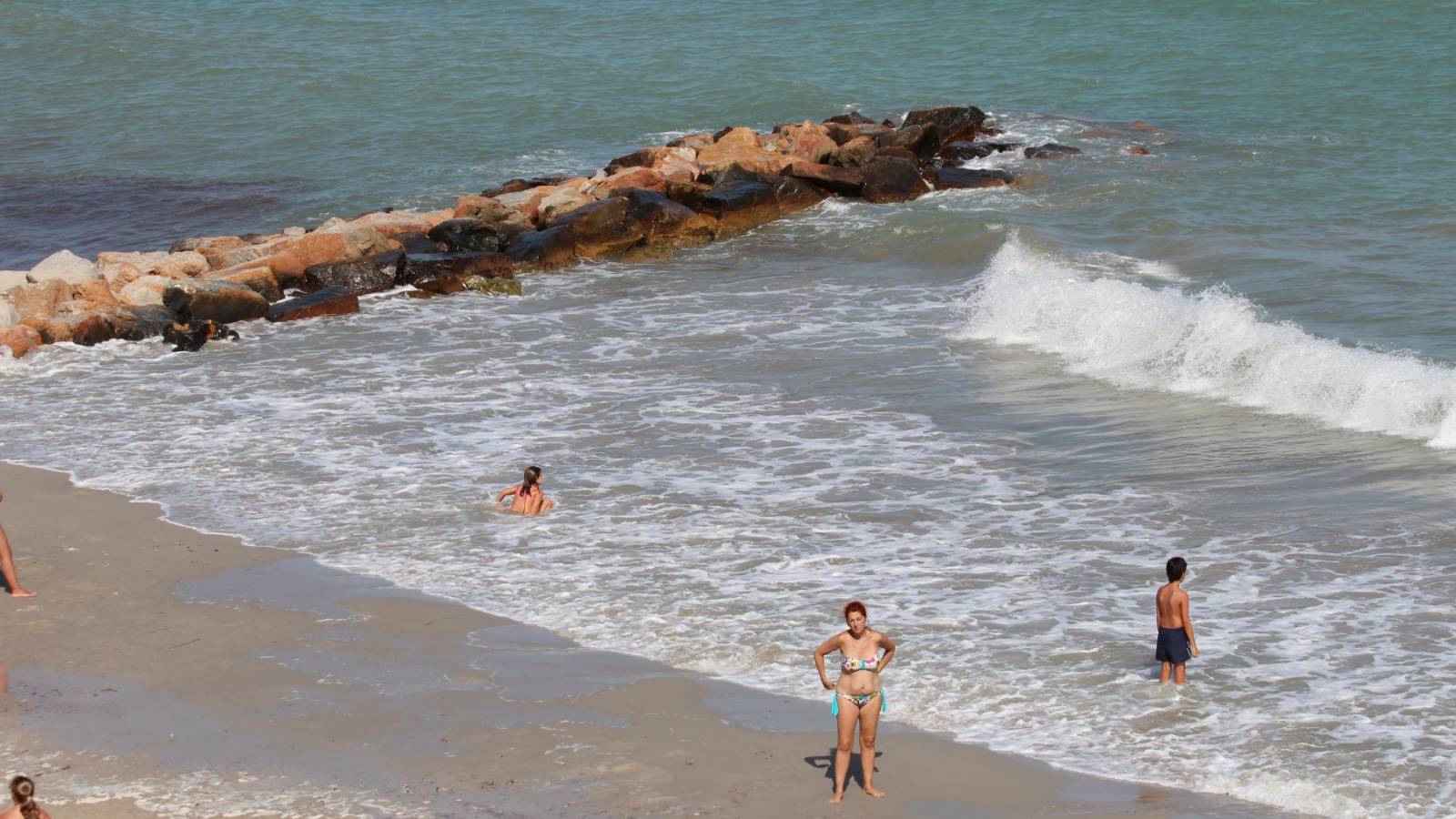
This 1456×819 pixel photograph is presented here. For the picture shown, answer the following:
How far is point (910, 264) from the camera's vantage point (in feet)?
75.1

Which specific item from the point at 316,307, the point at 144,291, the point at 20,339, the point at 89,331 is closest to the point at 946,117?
the point at 316,307

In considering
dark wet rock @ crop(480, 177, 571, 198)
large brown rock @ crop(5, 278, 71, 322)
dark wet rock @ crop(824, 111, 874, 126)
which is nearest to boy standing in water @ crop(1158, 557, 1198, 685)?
large brown rock @ crop(5, 278, 71, 322)

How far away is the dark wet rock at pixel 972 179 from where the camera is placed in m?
27.1

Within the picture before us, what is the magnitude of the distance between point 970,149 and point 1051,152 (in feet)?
4.90

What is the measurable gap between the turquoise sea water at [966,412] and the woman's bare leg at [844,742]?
1.19 meters

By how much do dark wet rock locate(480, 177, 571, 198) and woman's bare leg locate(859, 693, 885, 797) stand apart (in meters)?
20.1

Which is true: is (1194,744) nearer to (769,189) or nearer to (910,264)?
(910,264)

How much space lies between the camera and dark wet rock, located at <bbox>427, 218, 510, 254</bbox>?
24.0m

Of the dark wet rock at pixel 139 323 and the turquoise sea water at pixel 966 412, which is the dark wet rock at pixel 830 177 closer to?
the turquoise sea water at pixel 966 412

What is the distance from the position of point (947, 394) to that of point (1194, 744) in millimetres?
7765

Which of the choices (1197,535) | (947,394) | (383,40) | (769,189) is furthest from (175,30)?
(1197,535)

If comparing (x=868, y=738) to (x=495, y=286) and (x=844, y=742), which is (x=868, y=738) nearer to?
(x=844, y=742)

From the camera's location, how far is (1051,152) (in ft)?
95.0

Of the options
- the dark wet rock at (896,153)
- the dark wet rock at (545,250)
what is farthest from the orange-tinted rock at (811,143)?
the dark wet rock at (545,250)
